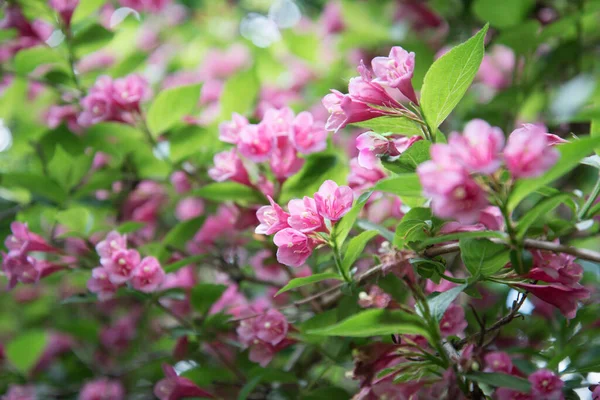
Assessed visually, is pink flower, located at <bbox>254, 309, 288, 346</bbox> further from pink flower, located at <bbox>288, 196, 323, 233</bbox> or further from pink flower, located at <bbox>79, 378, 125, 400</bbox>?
pink flower, located at <bbox>79, 378, 125, 400</bbox>

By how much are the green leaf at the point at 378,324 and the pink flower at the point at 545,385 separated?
0.51ft

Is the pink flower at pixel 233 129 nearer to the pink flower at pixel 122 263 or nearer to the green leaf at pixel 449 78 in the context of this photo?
the pink flower at pixel 122 263

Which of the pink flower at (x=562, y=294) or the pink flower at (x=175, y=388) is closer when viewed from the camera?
the pink flower at (x=562, y=294)

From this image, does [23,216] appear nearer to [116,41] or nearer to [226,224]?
[226,224]

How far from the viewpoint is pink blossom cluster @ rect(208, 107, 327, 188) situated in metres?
1.08

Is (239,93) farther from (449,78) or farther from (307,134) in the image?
(449,78)

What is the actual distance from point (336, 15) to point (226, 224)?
3.16 feet

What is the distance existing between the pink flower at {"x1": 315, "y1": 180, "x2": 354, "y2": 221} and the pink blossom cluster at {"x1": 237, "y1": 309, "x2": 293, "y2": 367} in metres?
0.28

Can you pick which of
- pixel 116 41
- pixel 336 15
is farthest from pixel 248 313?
pixel 336 15

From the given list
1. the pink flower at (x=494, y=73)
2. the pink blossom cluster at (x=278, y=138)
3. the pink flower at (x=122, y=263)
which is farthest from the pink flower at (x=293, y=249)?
the pink flower at (x=494, y=73)

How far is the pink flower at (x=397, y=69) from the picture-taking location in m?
0.86

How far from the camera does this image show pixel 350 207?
85cm

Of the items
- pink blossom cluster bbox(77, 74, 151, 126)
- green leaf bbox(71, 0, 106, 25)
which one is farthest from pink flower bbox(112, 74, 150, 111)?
green leaf bbox(71, 0, 106, 25)

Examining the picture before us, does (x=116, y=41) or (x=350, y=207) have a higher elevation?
(x=350, y=207)
